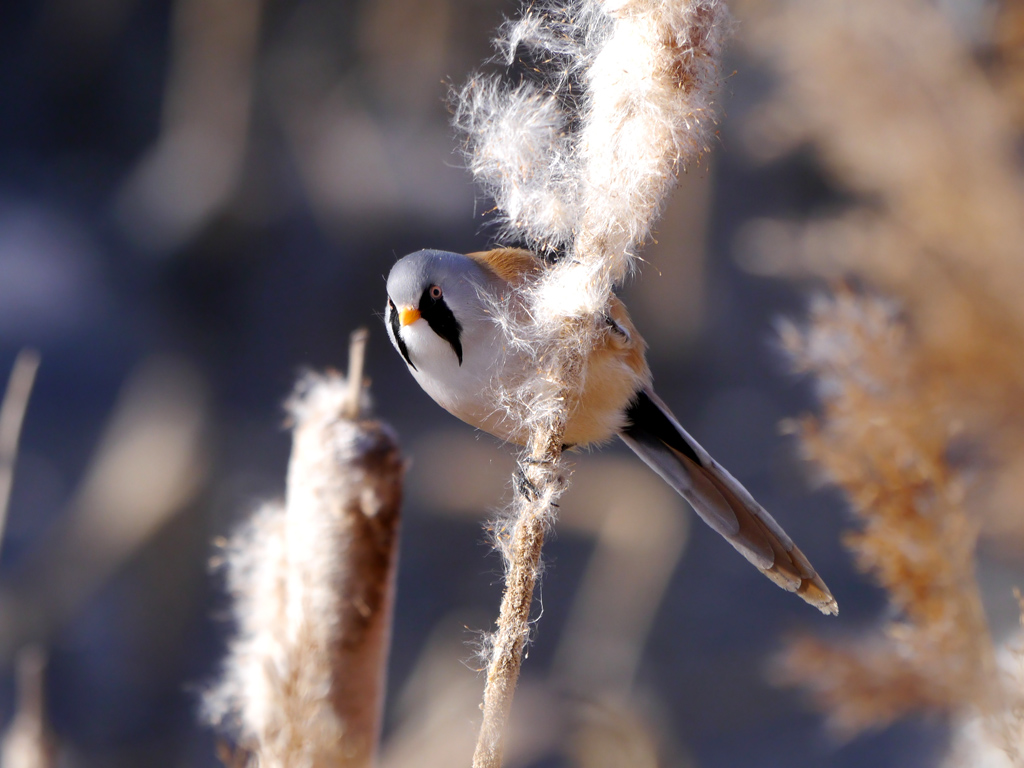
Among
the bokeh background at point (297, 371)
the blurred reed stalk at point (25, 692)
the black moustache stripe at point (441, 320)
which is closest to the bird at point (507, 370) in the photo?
the black moustache stripe at point (441, 320)

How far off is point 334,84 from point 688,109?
6.62 feet

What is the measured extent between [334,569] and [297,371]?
1.74 m

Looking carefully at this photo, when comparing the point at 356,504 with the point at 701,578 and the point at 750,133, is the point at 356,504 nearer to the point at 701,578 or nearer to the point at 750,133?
the point at 750,133

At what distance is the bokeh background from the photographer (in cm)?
209

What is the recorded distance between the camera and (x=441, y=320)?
2.43 feet

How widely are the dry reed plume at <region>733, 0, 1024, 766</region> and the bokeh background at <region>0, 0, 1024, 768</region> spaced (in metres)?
0.87

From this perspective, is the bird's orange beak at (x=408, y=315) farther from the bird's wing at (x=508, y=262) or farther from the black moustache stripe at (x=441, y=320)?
the bird's wing at (x=508, y=262)

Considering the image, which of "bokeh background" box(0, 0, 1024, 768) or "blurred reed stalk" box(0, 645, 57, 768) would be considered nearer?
"blurred reed stalk" box(0, 645, 57, 768)

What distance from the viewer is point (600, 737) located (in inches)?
Result: 24.2

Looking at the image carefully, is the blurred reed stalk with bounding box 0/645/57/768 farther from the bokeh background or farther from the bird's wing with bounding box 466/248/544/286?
the bokeh background

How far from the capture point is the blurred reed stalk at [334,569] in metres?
0.59

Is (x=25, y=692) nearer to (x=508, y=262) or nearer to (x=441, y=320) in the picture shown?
(x=441, y=320)

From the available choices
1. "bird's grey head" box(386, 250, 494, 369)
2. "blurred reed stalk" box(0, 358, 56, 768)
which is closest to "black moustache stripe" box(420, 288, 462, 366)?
"bird's grey head" box(386, 250, 494, 369)

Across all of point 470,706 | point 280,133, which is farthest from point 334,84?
point 470,706
